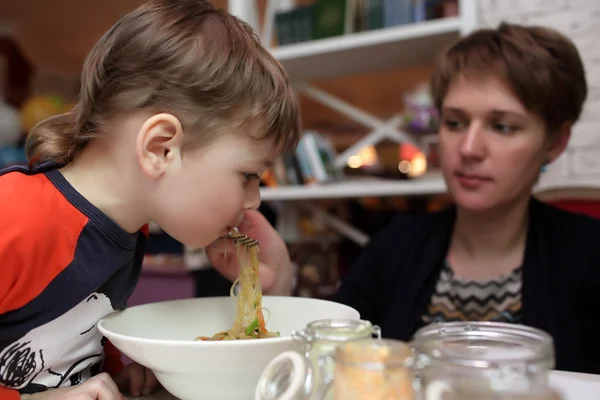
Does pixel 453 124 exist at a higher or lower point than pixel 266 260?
higher

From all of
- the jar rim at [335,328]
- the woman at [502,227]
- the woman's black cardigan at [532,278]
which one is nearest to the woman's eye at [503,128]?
the woman at [502,227]

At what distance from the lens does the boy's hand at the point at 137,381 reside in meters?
0.71

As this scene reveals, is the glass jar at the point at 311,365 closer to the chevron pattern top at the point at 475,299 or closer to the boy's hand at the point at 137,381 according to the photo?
the boy's hand at the point at 137,381

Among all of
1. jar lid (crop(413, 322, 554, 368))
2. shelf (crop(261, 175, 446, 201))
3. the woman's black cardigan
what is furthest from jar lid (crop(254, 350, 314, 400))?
shelf (crop(261, 175, 446, 201))

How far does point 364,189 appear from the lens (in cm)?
199

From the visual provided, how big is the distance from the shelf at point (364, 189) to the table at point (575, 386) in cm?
118

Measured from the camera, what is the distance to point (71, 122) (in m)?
0.86

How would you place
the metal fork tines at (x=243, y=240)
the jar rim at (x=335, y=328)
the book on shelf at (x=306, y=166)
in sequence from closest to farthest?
1. the jar rim at (x=335, y=328)
2. the metal fork tines at (x=243, y=240)
3. the book on shelf at (x=306, y=166)

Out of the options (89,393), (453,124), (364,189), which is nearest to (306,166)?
(364,189)

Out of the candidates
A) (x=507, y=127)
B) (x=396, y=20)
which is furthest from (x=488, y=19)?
(x=507, y=127)

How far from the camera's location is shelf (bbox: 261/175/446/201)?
188cm

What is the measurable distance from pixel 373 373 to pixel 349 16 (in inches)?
72.5

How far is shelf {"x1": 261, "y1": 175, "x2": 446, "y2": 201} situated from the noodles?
3.67ft

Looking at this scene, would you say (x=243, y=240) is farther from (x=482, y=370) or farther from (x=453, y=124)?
(x=453, y=124)
